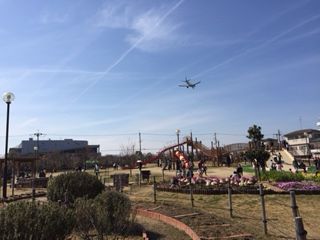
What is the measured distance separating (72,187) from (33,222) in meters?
7.69

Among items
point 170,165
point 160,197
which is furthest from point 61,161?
point 160,197

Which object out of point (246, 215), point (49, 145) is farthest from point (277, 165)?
point (49, 145)

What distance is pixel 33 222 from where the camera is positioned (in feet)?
22.2

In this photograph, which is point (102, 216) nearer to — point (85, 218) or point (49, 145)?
point (85, 218)

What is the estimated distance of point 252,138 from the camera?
4247 cm

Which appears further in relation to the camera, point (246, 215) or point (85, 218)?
point (246, 215)

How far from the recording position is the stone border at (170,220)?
1055 centimetres

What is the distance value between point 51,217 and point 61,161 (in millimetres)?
72876

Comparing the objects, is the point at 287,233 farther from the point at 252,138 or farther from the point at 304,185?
the point at 252,138

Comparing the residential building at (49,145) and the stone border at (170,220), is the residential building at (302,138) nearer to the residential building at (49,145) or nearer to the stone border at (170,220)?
the residential building at (49,145)

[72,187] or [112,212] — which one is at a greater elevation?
[72,187]

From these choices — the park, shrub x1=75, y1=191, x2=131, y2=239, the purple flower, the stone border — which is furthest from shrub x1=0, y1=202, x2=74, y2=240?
the purple flower

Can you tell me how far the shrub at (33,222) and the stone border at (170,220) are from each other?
3558 mm

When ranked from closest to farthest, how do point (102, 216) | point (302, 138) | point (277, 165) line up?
point (102, 216)
point (277, 165)
point (302, 138)
